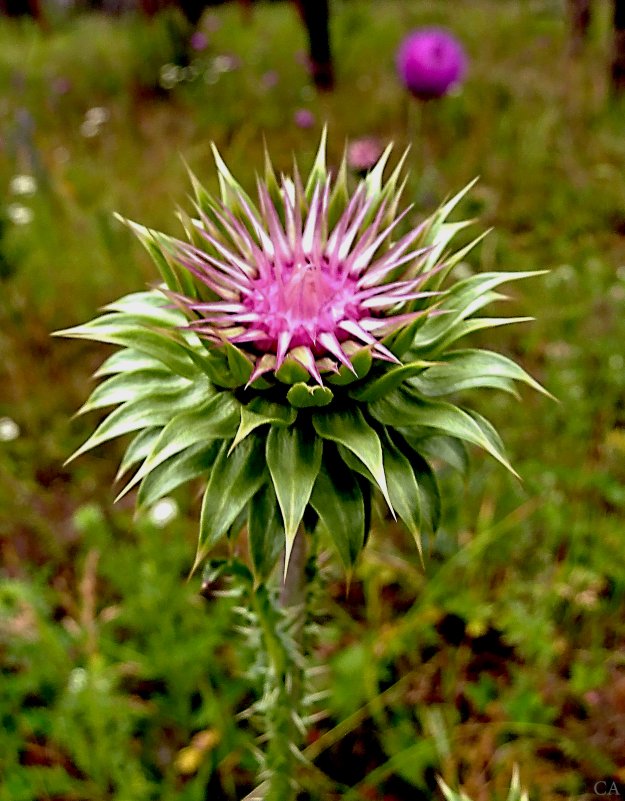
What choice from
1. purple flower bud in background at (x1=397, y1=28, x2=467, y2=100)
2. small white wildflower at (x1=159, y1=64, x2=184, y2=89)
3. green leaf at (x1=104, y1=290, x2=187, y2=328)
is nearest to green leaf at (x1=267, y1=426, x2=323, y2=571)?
green leaf at (x1=104, y1=290, x2=187, y2=328)

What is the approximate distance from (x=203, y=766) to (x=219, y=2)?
14640mm

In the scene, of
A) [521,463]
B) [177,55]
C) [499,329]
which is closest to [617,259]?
[499,329]

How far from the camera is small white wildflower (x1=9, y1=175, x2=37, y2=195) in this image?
15.7ft

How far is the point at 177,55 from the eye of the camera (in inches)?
295

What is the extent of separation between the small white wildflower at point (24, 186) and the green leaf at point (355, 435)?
412 cm

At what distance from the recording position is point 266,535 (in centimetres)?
130

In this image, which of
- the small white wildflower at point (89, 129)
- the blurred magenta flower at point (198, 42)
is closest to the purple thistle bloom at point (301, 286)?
the small white wildflower at point (89, 129)

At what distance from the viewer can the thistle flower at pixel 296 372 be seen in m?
1.21

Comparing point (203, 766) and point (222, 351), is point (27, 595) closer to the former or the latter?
point (203, 766)

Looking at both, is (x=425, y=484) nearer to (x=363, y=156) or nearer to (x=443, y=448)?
(x=443, y=448)

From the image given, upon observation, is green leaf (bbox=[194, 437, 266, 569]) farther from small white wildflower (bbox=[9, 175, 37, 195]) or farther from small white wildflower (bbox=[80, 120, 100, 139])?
small white wildflower (bbox=[80, 120, 100, 139])

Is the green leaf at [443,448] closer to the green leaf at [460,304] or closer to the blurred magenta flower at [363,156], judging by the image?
the green leaf at [460,304]

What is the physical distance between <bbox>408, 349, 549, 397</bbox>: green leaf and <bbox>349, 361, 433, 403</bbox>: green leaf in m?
0.12

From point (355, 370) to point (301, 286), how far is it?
0.55ft
